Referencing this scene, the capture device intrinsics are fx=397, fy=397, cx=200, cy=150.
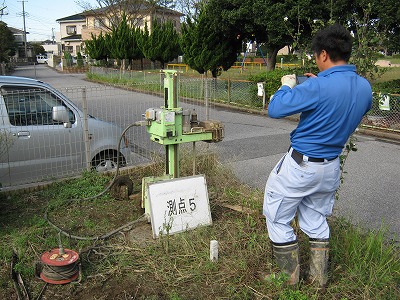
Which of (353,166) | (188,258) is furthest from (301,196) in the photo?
(353,166)

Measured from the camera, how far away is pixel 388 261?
10.7ft

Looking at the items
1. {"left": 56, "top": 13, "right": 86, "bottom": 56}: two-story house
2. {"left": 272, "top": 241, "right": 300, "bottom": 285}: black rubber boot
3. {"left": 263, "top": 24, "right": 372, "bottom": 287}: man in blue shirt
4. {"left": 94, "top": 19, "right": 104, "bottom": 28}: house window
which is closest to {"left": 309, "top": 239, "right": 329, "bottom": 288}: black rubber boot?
{"left": 263, "top": 24, "right": 372, "bottom": 287}: man in blue shirt

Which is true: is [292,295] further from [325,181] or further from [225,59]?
[225,59]

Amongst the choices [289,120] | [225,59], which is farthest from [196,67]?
[289,120]

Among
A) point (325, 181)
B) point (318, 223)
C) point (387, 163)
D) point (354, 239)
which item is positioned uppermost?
point (325, 181)

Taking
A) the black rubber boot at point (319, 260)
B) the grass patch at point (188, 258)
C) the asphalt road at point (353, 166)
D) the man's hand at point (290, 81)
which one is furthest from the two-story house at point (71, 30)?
the black rubber boot at point (319, 260)

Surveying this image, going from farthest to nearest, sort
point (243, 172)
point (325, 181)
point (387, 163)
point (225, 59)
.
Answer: point (225, 59)
point (387, 163)
point (243, 172)
point (325, 181)

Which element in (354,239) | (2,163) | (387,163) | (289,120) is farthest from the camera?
(289,120)

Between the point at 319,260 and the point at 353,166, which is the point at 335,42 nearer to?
the point at 319,260

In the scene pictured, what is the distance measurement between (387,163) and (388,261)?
5042mm

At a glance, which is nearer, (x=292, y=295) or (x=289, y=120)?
(x=292, y=295)

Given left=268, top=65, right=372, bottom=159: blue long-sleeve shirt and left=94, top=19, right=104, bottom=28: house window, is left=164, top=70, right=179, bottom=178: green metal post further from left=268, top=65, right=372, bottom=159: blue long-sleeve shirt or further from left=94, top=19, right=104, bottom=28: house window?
left=94, top=19, right=104, bottom=28: house window

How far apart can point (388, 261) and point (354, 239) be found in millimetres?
321

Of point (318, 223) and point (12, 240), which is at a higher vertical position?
point (318, 223)
